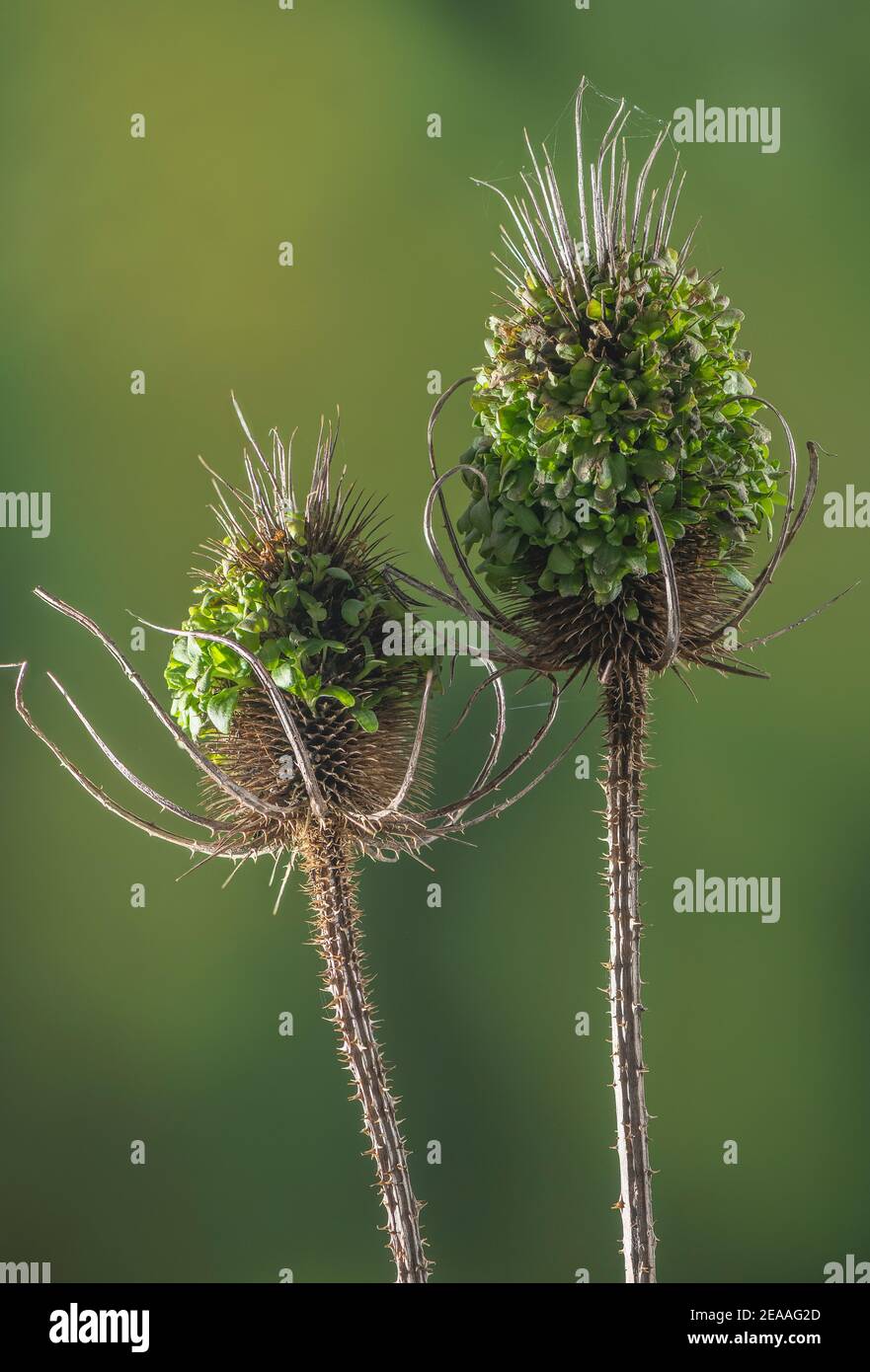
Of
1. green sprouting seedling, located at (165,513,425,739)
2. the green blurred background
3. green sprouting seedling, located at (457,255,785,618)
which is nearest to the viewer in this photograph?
green sprouting seedling, located at (457,255,785,618)

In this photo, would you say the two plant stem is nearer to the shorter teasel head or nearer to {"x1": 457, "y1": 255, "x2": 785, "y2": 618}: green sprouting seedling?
the shorter teasel head

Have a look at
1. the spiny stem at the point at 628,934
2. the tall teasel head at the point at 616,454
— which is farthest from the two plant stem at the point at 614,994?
the tall teasel head at the point at 616,454

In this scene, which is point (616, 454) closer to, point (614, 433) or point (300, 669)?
point (614, 433)

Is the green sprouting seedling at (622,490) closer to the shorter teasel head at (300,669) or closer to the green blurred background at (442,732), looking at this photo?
the shorter teasel head at (300,669)

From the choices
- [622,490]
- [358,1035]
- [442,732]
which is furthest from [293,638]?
[442,732]

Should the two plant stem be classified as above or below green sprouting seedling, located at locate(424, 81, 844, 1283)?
below

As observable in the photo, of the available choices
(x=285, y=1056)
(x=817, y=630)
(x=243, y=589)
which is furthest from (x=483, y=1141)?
(x=243, y=589)

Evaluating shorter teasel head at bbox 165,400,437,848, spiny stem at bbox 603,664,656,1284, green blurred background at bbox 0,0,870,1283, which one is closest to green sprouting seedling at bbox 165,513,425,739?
shorter teasel head at bbox 165,400,437,848
